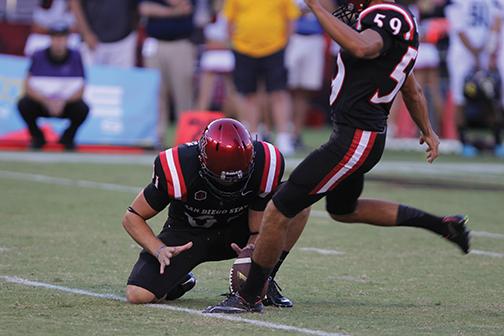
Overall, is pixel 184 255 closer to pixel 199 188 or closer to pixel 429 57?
pixel 199 188

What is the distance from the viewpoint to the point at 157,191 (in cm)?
582

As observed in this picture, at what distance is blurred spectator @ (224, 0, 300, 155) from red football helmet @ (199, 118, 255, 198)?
816 cm

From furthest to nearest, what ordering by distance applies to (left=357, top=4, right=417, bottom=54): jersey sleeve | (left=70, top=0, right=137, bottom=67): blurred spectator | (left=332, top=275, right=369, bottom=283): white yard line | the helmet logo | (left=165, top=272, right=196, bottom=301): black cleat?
(left=70, top=0, right=137, bottom=67): blurred spectator → (left=332, top=275, right=369, bottom=283): white yard line → (left=165, top=272, right=196, bottom=301): black cleat → the helmet logo → (left=357, top=4, right=417, bottom=54): jersey sleeve

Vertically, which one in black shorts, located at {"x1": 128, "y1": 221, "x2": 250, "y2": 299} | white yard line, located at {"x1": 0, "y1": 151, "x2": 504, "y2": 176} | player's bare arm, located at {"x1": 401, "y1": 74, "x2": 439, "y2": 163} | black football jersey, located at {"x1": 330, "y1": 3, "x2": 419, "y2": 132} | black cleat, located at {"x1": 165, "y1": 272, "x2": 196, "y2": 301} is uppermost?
black football jersey, located at {"x1": 330, "y1": 3, "x2": 419, "y2": 132}

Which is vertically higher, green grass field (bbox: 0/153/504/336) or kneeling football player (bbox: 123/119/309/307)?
kneeling football player (bbox: 123/119/309/307)

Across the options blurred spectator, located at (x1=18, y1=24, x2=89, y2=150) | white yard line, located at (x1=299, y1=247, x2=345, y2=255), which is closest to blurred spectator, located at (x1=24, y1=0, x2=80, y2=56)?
blurred spectator, located at (x1=18, y1=24, x2=89, y2=150)

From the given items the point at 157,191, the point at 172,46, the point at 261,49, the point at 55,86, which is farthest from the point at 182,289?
the point at 172,46

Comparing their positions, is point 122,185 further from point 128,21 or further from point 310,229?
point 128,21

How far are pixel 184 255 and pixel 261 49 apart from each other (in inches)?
325

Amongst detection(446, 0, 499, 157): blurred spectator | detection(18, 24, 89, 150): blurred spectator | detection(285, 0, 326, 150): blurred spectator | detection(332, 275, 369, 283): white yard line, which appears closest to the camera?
detection(332, 275, 369, 283): white yard line

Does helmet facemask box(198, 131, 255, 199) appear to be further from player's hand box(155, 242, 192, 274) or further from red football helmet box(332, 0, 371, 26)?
red football helmet box(332, 0, 371, 26)

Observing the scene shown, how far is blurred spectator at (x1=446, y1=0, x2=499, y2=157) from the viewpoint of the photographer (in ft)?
49.3

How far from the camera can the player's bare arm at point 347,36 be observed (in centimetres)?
529

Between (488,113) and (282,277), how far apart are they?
383 inches
